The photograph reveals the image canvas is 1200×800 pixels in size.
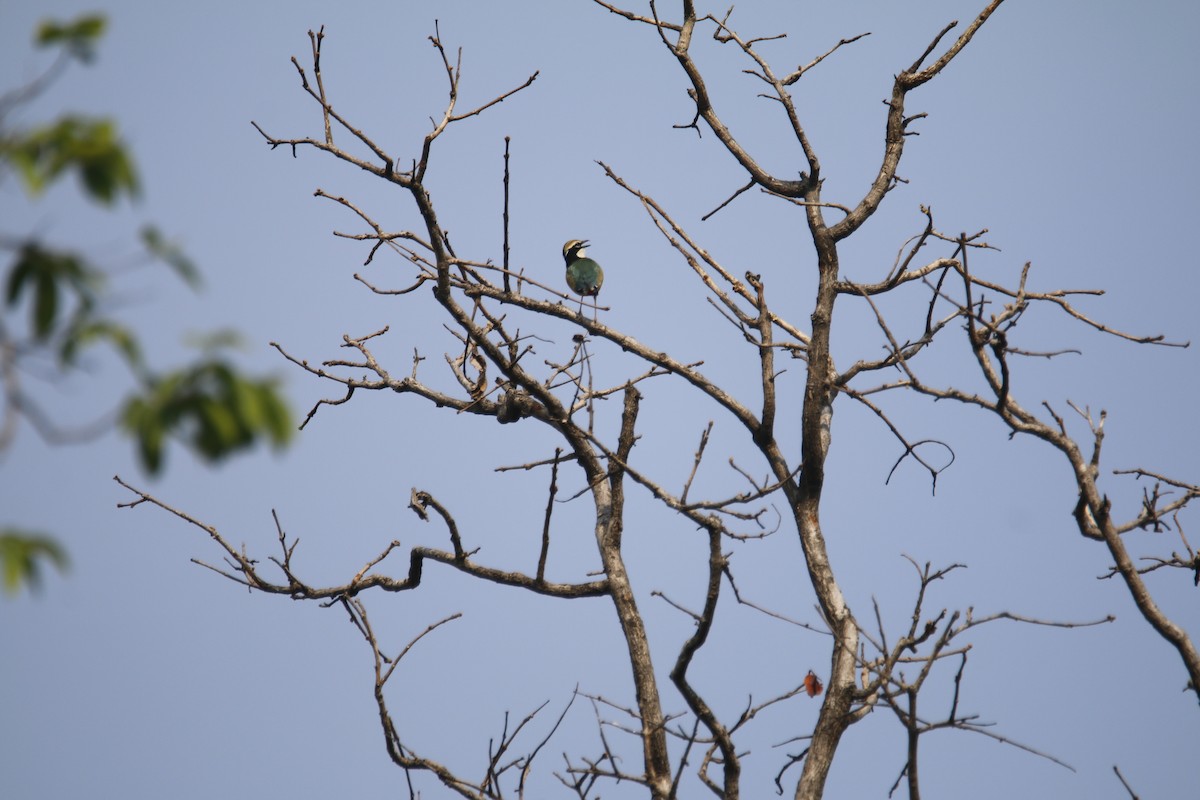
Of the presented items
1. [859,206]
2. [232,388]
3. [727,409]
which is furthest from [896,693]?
[232,388]

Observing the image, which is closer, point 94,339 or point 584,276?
point 94,339

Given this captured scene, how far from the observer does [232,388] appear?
5.90 feet

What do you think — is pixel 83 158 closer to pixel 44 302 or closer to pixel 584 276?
pixel 44 302

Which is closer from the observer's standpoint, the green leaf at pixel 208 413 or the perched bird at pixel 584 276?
the green leaf at pixel 208 413

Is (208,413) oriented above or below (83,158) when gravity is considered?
below

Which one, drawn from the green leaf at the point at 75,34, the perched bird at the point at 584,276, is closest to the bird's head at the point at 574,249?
the perched bird at the point at 584,276

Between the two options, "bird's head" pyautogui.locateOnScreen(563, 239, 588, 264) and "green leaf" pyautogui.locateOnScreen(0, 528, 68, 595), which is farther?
"bird's head" pyautogui.locateOnScreen(563, 239, 588, 264)

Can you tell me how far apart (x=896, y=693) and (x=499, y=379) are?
2.48m

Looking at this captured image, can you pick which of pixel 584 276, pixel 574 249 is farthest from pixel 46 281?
pixel 574 249

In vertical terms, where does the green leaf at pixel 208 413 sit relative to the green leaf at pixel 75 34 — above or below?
below

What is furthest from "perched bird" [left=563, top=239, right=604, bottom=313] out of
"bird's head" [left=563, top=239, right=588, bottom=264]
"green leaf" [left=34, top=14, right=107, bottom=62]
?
"green leaf" [left=34, top=14, right=107, bottom=62]

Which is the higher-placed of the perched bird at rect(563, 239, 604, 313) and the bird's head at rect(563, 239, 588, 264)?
the bird's head at rect(563, 239, 588, 264)

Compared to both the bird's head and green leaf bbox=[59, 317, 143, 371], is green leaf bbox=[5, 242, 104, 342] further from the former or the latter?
the bird's head

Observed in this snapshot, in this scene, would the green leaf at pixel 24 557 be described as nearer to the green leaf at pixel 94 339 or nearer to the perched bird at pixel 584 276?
the green leaf at pixel 94 339
